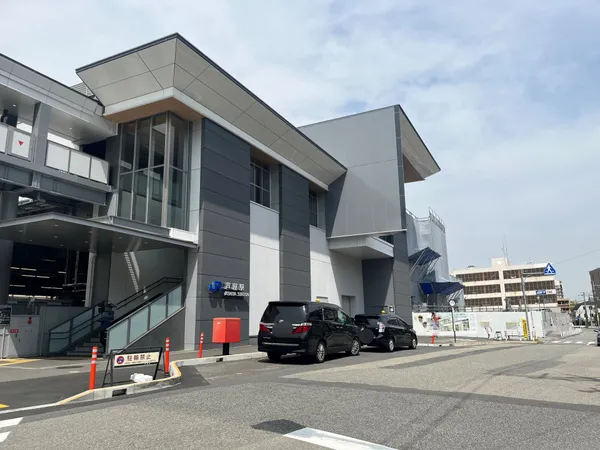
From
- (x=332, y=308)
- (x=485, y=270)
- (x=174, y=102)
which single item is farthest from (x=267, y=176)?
(x=485, y=270)

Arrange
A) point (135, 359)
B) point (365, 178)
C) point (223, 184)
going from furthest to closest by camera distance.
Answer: point (365, 178) → point (223, 184) → point (135, 359)

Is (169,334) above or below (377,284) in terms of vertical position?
below

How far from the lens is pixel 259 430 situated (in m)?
5.85

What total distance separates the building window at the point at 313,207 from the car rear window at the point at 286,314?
16330 mm

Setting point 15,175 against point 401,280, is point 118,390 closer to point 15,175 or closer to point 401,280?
point 15,175

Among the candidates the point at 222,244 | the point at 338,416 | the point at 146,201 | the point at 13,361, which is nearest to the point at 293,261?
the point at 222,244

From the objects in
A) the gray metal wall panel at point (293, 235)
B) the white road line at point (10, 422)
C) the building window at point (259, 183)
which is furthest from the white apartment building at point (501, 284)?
the white road line at point (10, 422)

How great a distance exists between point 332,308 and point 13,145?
1308cm

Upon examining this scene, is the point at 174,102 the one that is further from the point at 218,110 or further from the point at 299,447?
the point at 299,447

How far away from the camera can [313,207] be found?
1241 inches

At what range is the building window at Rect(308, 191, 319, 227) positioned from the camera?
102ft

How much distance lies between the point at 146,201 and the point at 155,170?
1.41m

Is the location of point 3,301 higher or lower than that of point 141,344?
higher

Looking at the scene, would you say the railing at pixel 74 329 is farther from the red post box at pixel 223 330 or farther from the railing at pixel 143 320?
the red post box at pixel 223 330
